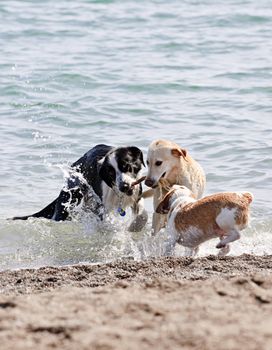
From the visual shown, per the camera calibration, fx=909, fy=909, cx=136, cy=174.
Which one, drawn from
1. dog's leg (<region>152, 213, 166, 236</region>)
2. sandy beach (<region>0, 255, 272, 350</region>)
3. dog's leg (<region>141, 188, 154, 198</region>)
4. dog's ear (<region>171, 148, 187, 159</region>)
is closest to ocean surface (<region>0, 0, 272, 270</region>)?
dog's leg (<region>152, 213, 166, 236</region>)

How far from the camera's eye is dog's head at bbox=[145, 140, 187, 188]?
8812 millimetres

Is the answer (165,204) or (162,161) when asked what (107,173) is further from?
(165,204)

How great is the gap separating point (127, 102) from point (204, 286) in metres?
9.45

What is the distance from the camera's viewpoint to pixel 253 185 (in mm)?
11062

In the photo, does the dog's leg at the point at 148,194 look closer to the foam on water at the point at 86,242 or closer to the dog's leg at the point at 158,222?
the foam on water at the point at 86,242

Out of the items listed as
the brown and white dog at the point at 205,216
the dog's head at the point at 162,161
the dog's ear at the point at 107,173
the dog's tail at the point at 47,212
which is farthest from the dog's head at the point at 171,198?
the dog's tail at the point at 47,212

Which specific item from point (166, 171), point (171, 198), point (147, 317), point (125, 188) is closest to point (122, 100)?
point (125, 188)

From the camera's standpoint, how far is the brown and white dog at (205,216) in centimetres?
772

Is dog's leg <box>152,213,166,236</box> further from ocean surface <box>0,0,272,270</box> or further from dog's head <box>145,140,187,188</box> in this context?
dog's head <box>145,140,187,188</box>

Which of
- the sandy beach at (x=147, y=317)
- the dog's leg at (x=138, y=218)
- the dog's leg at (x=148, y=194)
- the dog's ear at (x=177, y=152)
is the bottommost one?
the dog's leg at (x=138, y=218)

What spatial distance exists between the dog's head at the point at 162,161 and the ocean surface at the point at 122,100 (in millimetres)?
609

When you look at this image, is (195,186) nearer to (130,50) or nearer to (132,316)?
(132,316)

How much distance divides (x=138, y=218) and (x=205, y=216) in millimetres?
1752

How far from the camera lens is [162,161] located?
28.9ft
